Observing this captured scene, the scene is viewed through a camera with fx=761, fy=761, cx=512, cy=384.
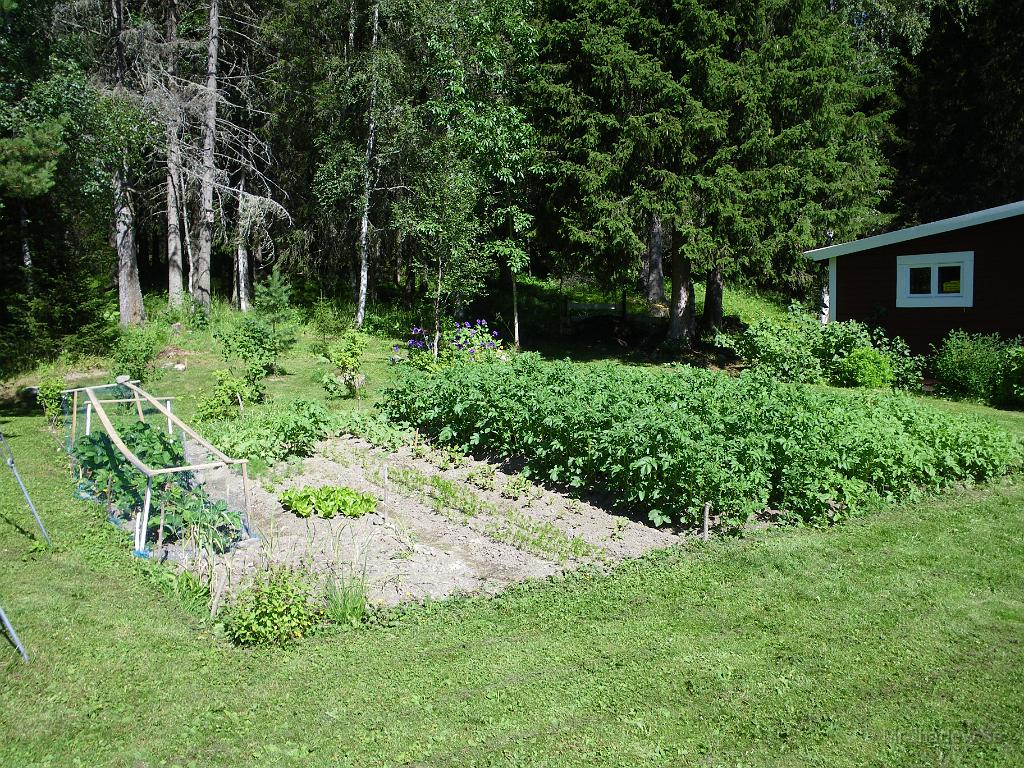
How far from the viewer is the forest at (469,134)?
51.2 feet

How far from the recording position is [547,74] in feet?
61.1

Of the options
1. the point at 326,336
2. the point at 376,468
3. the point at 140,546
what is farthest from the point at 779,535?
the point at 326,336

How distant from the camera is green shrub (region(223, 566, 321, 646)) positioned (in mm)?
4621

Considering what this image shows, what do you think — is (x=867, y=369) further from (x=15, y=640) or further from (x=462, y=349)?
(x=15, y=640)

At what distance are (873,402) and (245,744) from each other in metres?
7.88

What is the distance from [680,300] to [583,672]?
53.2 feet

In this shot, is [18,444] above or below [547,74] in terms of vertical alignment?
below

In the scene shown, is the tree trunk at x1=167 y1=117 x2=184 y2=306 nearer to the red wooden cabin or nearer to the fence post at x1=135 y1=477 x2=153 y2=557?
the fence post at x1=135 y1=477 x2=153 y2=557

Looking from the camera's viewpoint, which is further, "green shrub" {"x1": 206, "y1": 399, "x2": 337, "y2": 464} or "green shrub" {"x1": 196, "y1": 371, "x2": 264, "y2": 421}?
"green shrub" {"x1": 196, "y1": 371, "x2": 264, "y2": 421}

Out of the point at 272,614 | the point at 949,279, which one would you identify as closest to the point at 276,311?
the point at 272,614

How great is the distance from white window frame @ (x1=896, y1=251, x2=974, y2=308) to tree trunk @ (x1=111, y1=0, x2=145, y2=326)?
1776 cm

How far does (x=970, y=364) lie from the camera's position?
42.1 ft

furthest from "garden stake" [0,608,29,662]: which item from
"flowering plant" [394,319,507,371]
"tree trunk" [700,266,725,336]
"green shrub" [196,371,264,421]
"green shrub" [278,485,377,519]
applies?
"tree trunk" [700,266,725,336]

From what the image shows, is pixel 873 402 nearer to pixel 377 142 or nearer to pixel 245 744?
pixel 245 744
